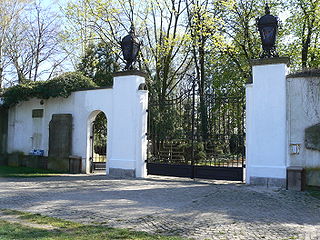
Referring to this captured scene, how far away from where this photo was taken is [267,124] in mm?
9273

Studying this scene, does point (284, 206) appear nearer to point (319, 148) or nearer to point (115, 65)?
point (319, 148)

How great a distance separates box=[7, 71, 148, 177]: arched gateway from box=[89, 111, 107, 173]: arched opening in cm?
7

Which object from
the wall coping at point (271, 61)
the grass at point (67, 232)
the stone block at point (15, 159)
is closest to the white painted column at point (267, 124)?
the wall coping at point (271, 61)

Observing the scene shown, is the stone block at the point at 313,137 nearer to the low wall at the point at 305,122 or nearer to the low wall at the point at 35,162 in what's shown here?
the low wall at the point at 305,122

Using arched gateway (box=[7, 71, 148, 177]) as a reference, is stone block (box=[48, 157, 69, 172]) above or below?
below

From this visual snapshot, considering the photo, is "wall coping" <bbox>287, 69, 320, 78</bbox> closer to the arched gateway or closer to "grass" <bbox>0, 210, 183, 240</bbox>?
the arched gateway

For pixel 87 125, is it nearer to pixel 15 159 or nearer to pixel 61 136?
pixel 61 136

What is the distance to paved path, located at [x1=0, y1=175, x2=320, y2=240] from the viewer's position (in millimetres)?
5008

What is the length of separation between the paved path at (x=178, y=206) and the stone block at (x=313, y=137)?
4.42 feet

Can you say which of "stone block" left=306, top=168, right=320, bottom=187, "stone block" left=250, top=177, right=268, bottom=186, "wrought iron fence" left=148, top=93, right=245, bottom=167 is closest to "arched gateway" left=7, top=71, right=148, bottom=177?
A: "wrought iron fence" left=148, top=93, right=245, bottom=167

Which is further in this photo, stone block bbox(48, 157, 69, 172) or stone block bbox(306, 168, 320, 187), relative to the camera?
stone block bbox(48, 157, 69, 172)

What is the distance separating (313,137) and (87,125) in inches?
300

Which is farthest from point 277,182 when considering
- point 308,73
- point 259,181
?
point 308,73

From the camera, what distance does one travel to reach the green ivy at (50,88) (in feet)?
41.7
